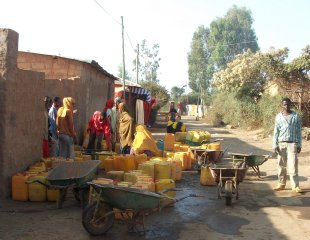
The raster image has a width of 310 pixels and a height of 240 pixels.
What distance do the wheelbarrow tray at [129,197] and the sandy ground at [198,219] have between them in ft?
1.53

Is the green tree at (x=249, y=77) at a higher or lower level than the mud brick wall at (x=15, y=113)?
higher

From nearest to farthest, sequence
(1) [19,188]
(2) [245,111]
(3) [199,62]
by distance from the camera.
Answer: (1) [19,188] → (2) [245,111] → (3) [199,62]

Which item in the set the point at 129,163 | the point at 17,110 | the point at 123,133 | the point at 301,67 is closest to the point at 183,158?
the point at 123,133

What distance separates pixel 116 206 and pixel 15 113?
329 cm

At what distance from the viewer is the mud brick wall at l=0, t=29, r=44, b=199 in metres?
7.26

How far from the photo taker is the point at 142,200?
5.25 meters

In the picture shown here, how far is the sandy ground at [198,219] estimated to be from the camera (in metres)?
5.59

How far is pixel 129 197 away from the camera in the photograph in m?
5.26

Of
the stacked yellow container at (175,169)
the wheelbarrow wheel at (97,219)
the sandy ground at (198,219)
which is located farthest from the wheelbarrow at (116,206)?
the stacked yellow container at (175,169)

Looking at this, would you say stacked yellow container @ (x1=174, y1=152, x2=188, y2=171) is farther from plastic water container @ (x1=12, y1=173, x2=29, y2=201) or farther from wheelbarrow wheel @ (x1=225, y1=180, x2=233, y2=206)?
plastic water container @ (x1=12, y1=173, x2=29, y2=201)

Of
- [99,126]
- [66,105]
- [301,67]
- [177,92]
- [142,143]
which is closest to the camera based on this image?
[66,105]

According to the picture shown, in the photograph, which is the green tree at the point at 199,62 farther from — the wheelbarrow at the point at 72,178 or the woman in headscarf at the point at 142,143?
the wheelbarrow at the point at 72,178

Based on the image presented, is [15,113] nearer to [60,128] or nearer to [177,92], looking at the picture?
[60,128]

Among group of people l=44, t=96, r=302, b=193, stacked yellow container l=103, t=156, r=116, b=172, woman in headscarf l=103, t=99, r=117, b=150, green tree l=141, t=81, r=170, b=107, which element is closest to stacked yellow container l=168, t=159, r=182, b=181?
stacked yellow container l=103, t=156, r=116, b=172
